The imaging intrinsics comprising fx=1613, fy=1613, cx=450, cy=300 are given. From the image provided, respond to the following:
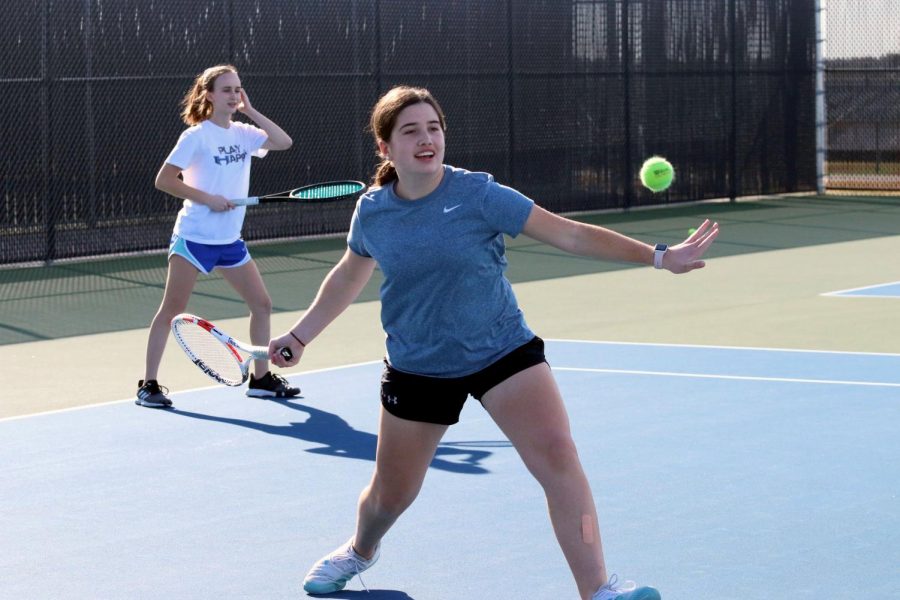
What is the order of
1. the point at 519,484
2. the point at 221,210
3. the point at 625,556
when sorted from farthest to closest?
the point at 221,210 → the point at 519,484 → the point at 625,556

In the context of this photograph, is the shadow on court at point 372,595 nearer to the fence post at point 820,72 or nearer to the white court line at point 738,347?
the white court line at point 738,347

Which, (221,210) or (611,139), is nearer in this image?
(221,210)

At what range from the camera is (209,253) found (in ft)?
25.6

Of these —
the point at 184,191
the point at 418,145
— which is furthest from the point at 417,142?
the point at 184,191

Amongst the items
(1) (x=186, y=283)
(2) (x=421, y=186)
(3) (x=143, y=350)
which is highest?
(2) (x=421, y=186)

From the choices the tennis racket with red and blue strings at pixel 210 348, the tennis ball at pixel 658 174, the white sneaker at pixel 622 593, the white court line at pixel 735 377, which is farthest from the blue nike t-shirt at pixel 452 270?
the tennis ball at pixel 658 174

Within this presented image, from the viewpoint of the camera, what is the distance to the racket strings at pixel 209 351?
6.60 meters

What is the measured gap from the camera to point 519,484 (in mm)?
5871

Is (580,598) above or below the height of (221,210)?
below

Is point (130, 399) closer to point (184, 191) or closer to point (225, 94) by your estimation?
point (184, 191)

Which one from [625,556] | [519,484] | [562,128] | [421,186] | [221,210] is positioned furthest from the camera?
[562,128]

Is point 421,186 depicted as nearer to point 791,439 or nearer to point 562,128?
point 791,439

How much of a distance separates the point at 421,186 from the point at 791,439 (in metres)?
2.87

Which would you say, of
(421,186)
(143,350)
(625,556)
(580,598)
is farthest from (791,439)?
(143,350)
